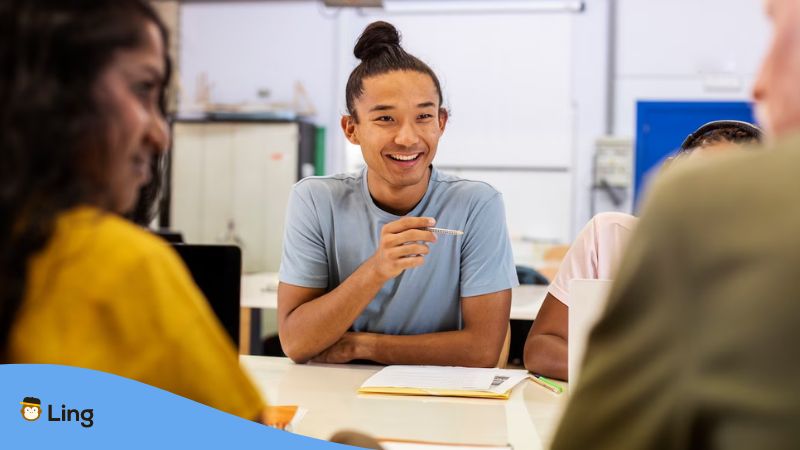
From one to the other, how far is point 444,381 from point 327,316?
0.86 ft

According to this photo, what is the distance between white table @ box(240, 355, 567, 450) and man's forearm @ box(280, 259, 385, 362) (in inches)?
3.1

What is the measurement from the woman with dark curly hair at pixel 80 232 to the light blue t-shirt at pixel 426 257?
96 cm

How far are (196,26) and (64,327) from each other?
16.1 ft

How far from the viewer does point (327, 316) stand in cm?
133

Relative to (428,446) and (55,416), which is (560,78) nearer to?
(428,446)

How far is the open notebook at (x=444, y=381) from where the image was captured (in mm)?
1124

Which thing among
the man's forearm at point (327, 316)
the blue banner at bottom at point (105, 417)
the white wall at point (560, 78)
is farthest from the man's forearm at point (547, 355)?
the white wall at point (560, 78)

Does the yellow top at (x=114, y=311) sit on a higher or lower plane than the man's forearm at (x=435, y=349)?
higher

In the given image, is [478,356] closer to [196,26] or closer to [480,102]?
[480,102]

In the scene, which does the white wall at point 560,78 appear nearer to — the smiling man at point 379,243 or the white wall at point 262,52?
the white wall at point 262,52

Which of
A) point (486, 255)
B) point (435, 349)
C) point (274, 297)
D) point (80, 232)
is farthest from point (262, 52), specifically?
point (80, 232)

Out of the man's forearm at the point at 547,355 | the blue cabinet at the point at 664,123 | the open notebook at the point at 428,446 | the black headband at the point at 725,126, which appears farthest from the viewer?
the blue cabinet at the point at 664,123

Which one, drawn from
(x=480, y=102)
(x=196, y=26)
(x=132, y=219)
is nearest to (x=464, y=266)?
(x=132, y=219)

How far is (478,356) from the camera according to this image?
1.36 m
